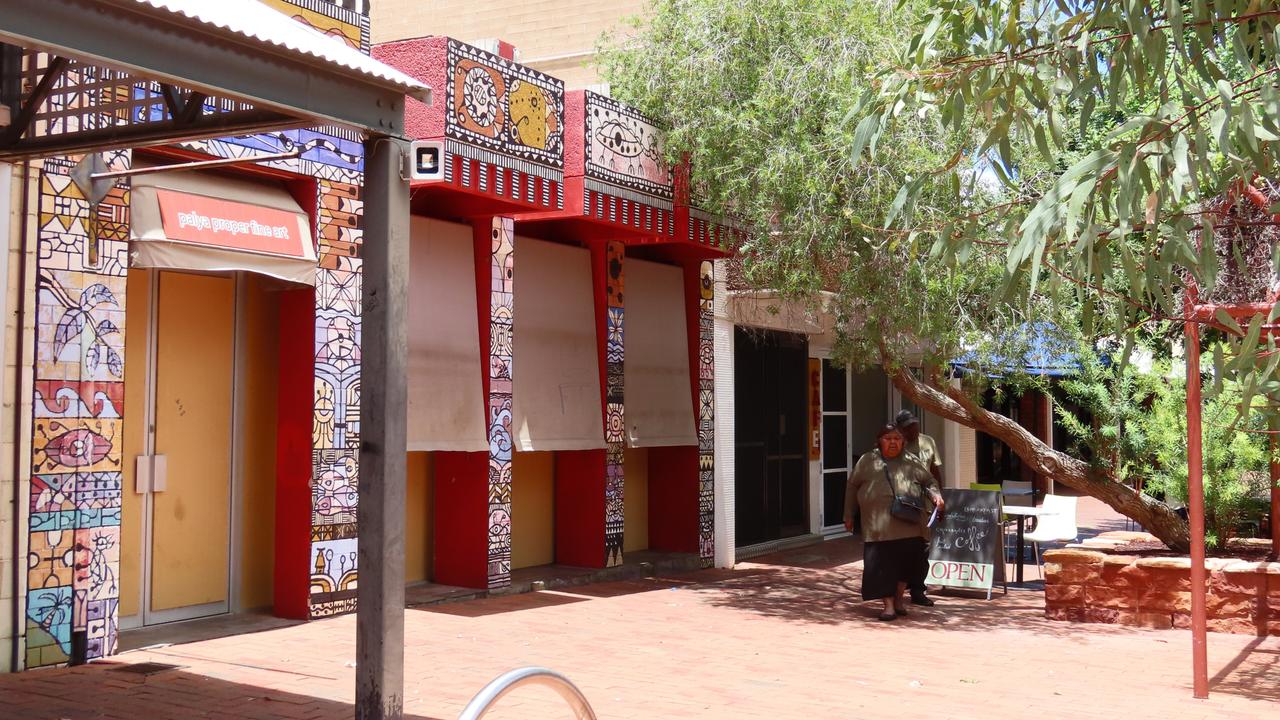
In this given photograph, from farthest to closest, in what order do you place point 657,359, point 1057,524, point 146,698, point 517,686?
point 657,359 < point 1057,524 < point 146,698 < point 517,686

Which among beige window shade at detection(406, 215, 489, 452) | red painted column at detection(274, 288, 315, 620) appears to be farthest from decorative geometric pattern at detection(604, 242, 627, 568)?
red painted column at detection(274, 288, 315, 620)

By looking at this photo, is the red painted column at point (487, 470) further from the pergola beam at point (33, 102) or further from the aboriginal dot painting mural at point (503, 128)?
the pergola beam at point (33, 102)

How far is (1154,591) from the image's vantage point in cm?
1028

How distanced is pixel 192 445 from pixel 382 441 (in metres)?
4.28

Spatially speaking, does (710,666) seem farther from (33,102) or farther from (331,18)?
(331,18)

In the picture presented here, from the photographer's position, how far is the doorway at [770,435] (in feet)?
50.2

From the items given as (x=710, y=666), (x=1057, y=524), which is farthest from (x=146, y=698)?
(x=1057, y=524)

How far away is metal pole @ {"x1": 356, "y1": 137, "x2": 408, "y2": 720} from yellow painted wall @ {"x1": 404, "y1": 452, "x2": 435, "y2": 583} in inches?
230

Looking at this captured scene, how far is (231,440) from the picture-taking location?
9.51 m

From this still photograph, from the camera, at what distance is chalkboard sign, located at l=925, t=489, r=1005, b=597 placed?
38.8 ft

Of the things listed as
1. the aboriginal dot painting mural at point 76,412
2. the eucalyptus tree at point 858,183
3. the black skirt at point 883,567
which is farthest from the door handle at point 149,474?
the black skirt at point 883,567

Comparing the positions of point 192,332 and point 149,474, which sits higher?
point 192,332

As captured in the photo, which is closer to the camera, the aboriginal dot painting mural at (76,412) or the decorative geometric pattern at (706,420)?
the aboriginal dot painting mural at (76,412)

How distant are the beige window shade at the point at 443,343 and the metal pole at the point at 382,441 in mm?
4847
